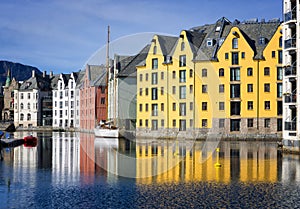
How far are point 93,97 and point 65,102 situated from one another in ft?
86.3

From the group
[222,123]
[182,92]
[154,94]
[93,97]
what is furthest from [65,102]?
[222,123]

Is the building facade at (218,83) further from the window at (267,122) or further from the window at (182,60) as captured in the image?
the window at (267,122)

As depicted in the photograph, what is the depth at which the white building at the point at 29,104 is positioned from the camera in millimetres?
156500

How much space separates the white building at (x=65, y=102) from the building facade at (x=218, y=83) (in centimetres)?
5450

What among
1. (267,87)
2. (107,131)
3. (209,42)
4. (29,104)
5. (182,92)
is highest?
(209,42)

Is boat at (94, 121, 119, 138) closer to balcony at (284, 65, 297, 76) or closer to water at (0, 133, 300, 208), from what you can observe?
balcony at (284, 65, 297, 76)

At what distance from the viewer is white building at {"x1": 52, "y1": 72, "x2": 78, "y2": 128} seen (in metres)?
148

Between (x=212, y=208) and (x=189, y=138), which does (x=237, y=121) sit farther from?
(x=212, y=208)

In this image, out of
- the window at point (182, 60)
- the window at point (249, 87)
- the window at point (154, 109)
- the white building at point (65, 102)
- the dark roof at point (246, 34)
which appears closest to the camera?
the window at point (249, 87)

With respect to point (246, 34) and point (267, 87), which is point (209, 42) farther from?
point (267, 87)

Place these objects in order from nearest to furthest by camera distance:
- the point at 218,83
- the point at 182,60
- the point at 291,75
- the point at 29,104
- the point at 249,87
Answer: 1. the point at 291,75
2. the point at 249,87
3. the point at 218,83
4. the point at 182,60
5. the point at 29,104

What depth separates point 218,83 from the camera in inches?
3511

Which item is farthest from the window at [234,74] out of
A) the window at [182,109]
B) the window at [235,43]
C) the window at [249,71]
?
the window at [182,109]

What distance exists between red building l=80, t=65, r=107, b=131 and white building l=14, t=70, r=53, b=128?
929 inches
